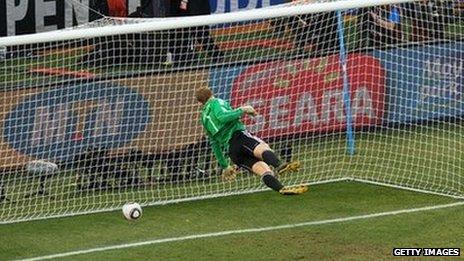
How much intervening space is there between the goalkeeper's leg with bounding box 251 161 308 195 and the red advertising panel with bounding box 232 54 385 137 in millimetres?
2299

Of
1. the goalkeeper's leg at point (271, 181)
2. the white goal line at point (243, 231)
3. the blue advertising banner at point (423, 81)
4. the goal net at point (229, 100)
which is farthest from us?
the blue advertising banner at point (423, 81)

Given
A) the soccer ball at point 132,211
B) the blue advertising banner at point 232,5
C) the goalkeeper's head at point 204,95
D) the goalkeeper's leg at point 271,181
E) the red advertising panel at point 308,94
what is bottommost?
the soccer ball at point 132,211

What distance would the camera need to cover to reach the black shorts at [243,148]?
13805mm

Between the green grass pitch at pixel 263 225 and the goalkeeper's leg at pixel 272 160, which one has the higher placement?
the goalkeeper's leg at pixel 272 160

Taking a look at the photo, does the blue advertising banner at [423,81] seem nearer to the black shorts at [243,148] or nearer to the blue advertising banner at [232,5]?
the black shorts at [243,148]

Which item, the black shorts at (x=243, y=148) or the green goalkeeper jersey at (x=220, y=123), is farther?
the black shorts at (x=243, y=148)

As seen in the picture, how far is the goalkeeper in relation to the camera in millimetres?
13555

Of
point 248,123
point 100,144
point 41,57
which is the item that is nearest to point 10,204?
point 100,144

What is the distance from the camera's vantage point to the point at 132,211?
44.0ft

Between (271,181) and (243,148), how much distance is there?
2.16 ft

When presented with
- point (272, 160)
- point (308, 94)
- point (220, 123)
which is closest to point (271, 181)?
point (272, 160)

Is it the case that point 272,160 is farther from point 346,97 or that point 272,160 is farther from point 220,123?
point 346,97

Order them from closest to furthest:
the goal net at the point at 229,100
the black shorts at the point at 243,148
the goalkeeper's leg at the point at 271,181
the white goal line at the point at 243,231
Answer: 1. the white goal line at the point at 243,231
2. the goalkeeper's leg at the point at 271,181
3. the black shorts at the point at 243,148
4. the goal net at the point at 229,100

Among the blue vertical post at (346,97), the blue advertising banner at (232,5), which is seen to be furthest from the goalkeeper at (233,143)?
the blue advertising banner at (232,5)
